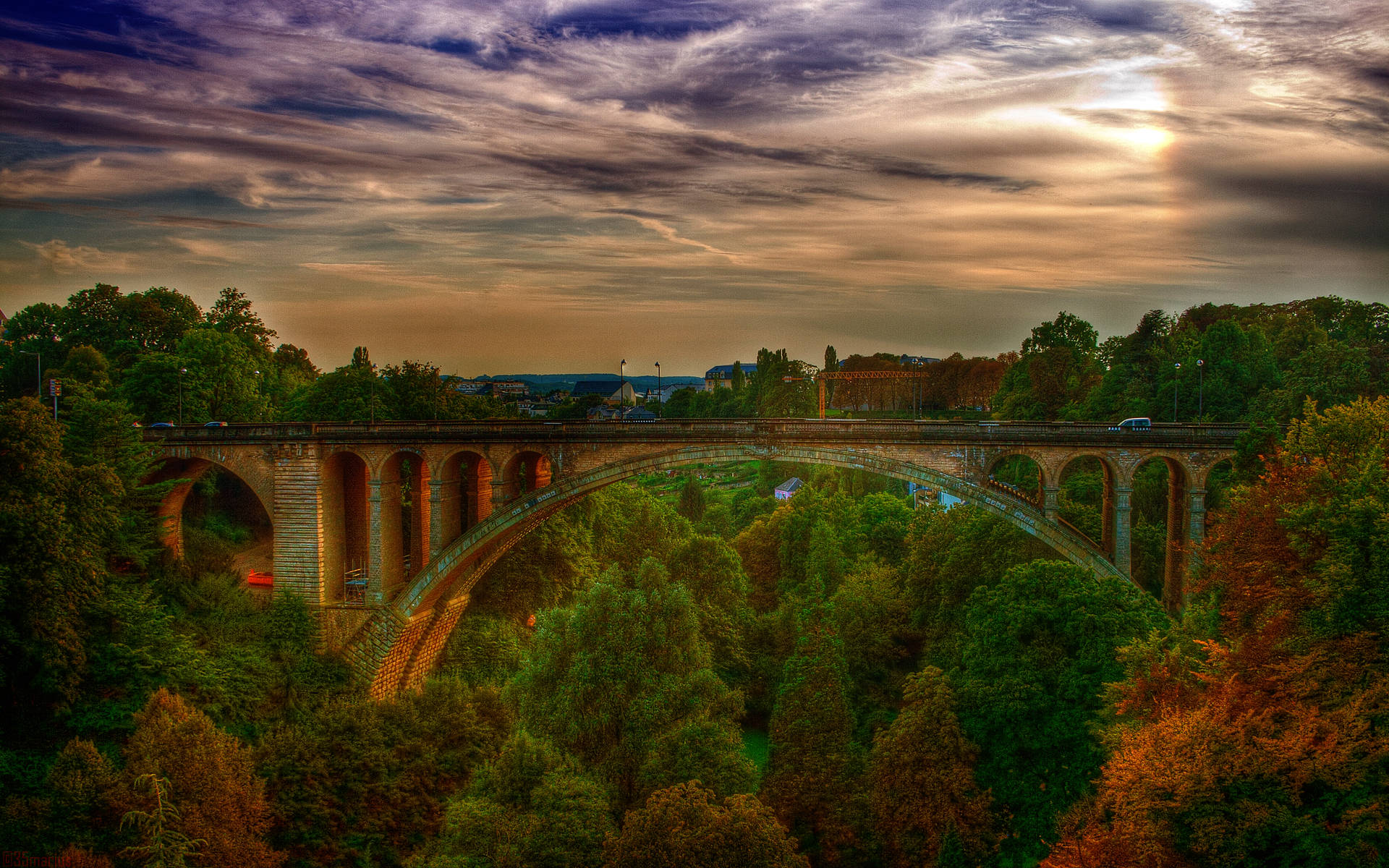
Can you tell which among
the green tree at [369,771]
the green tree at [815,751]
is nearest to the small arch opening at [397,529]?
the green tree at [369,771]

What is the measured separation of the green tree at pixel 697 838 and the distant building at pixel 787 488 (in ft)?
198

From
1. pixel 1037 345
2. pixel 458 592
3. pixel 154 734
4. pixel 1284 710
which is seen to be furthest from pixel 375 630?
pixel 1037 345

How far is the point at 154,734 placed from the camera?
18.6 metres

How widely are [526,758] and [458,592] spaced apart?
17.0m

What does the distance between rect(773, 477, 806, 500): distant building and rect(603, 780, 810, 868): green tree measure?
60.3 m

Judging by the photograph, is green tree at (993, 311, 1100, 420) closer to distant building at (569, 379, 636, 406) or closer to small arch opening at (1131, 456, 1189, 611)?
small arch opening at (1131, 456, 1189, 611)

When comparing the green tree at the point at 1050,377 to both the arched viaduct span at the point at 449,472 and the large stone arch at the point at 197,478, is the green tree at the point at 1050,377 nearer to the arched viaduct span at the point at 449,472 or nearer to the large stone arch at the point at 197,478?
the arched viaduct span at the point at 449,472

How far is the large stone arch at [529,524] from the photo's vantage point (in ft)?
91.2

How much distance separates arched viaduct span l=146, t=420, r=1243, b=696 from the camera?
27.9 meters

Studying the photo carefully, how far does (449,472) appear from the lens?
3041 cm

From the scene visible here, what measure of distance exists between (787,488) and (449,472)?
173 feet

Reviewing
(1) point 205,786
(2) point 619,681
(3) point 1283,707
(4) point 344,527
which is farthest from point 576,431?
(3) point 1283,707

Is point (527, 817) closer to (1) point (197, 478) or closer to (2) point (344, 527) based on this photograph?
(2) point (344, 527)

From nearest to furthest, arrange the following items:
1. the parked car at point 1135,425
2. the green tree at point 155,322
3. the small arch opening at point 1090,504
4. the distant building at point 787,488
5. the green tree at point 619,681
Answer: the green tree at point 619,681
the parked car at point 1135,425
the small arch opening at point 1090,504
the green tree at point 155,322
the distant building at point 787,488
